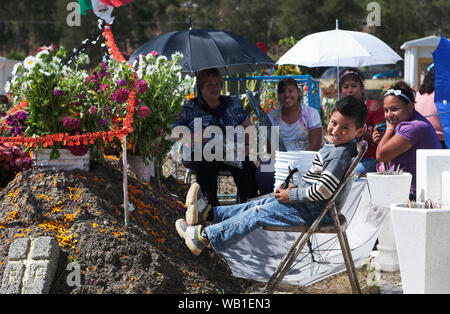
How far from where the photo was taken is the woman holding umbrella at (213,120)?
196 inches

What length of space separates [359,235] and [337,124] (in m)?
0.90

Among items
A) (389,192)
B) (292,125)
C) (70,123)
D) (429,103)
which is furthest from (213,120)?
(429,103)

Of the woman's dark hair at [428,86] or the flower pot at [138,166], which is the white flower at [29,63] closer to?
the flower pot at [138,166]

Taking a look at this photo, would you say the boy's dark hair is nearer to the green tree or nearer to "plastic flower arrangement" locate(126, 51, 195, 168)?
"plastic flower arrangement" locate(126, 51, 195, 168)

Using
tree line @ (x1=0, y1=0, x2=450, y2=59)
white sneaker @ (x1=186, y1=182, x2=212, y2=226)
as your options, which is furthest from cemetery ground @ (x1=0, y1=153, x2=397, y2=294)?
tree line @ (x1=0, y1=0, x2=450, y2=59)

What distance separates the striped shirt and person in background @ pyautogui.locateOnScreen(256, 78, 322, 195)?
1633mm

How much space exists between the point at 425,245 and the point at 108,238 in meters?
1.89

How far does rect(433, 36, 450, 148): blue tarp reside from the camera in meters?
4.27

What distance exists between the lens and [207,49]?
16.9 ft

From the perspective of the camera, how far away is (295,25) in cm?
3484

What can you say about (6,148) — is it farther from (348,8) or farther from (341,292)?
(348,8)

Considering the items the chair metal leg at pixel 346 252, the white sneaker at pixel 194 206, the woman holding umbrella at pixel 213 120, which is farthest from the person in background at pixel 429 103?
the white sneaker at pixel 194 206

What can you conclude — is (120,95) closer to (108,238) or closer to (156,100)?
(156,100)
